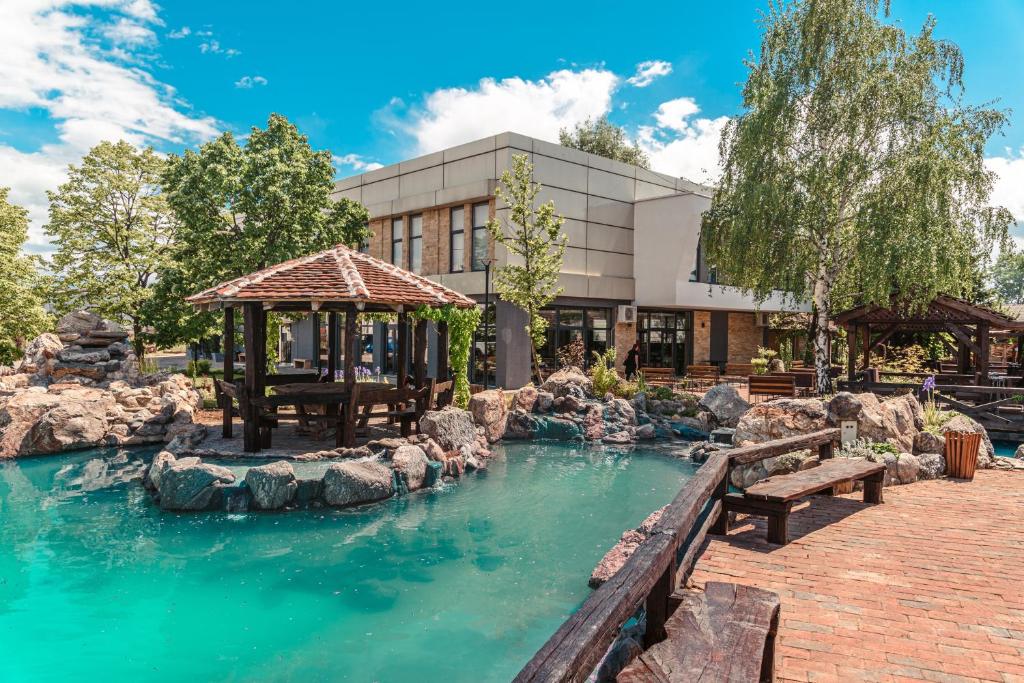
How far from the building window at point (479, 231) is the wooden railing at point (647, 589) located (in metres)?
16.8

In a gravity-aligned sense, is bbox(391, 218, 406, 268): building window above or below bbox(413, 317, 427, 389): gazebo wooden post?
above

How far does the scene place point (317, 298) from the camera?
11664 mm

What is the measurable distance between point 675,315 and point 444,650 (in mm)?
23788

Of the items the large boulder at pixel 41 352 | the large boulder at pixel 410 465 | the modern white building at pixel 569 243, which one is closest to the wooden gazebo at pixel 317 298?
the large boulder at pixel 410 465

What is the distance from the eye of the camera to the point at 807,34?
18.0m

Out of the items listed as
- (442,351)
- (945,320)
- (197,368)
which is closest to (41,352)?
(197,368)

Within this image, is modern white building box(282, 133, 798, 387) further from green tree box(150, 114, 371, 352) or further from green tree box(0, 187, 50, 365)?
green tree box(0, 187, 50, 365)

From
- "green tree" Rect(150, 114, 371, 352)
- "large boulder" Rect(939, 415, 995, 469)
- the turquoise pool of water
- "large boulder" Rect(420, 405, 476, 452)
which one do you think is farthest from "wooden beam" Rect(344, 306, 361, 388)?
"large boulder" Rect(939, 415, 995, 469)

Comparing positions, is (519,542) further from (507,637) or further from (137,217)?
(137,217)

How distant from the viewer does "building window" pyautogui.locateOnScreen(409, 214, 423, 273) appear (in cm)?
2519

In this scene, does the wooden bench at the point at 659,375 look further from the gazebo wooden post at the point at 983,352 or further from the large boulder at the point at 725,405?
the gazebo wooden post at the point at 983,352

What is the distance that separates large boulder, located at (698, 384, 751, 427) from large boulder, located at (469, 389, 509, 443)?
5.27 m

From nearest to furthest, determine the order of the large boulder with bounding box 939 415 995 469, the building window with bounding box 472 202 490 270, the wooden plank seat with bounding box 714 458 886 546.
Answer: the wooden plank seat with bounding box 714 458 886 546 < the large boulder with bounding box 939 415 995 469 < the building window with bounding box 472 202 490 270

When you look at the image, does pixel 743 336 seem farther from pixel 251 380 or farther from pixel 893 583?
pixel 893 583
